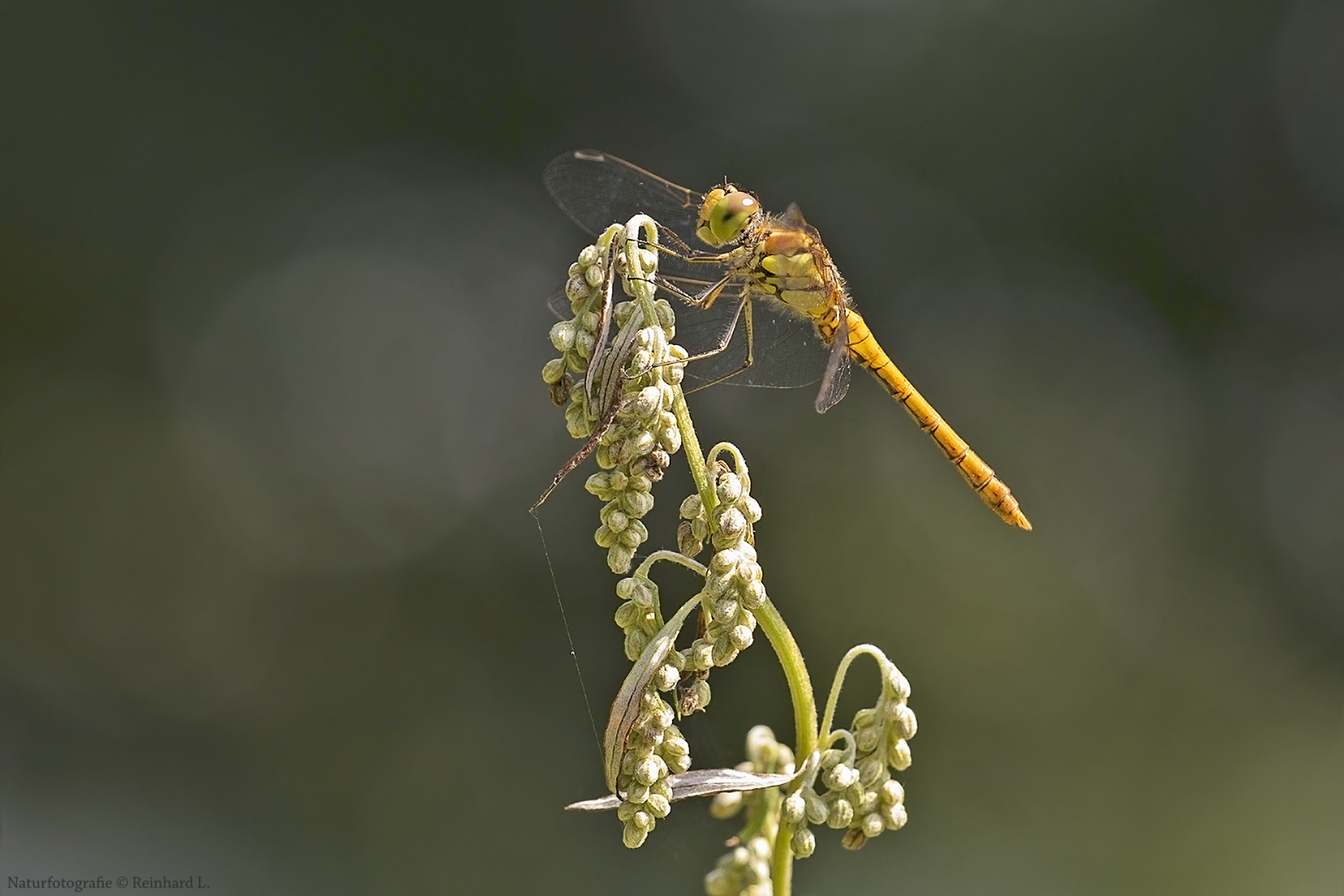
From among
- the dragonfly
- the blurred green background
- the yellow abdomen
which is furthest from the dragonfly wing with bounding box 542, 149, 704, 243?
the blurred green background

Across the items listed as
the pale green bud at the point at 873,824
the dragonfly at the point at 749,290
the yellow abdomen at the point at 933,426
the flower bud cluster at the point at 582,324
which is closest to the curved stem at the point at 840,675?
the pale green bud at the point at 873,824

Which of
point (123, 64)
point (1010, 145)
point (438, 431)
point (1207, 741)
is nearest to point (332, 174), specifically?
point (123, 64)

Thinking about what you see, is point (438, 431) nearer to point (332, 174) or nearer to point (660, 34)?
point (332, 174)

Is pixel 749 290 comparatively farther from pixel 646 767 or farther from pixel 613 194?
pixel 646 767

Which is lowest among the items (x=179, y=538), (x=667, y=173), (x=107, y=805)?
(x=107, y=805)

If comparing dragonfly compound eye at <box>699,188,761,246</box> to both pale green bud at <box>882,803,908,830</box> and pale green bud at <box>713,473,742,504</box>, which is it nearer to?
pale green bud at <box>713,473,742,504</box>

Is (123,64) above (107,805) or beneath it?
above

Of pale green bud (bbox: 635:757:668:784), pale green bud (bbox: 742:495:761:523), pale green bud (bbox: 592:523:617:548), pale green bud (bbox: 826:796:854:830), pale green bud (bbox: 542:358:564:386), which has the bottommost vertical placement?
pale green bud (bbox: 826:796:854:830)

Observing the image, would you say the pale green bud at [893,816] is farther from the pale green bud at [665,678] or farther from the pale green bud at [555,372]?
the pale green bud at [555,372]
